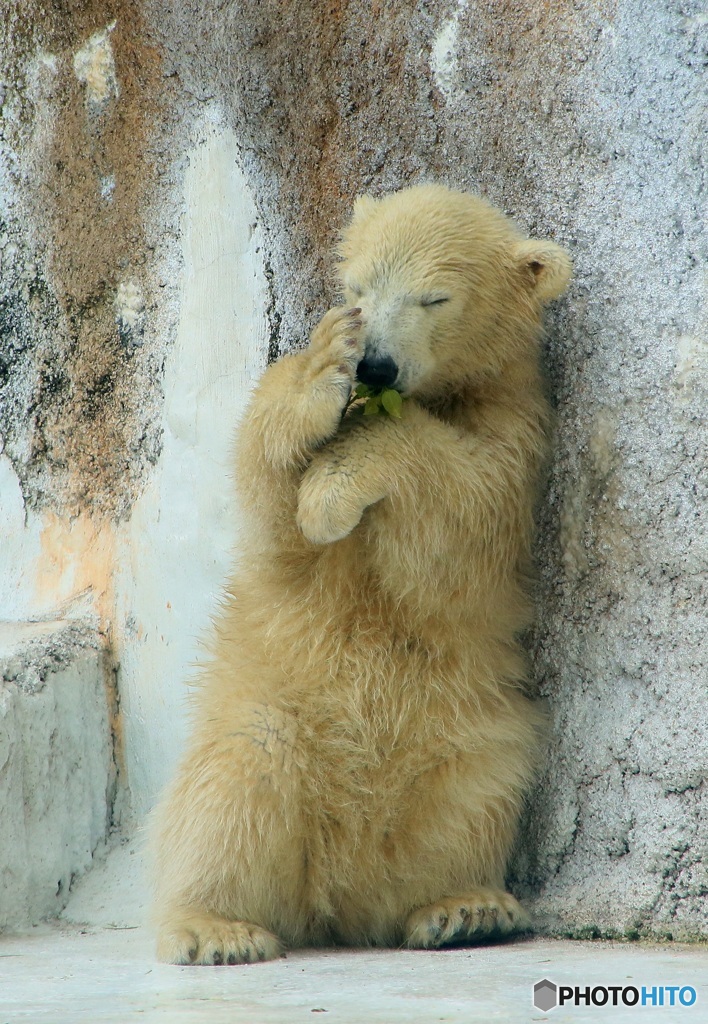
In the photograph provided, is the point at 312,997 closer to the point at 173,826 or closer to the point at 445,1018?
the point at 445,1018

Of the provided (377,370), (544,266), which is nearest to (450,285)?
(544,266)

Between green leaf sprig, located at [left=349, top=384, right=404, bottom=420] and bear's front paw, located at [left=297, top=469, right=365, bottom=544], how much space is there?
202mm

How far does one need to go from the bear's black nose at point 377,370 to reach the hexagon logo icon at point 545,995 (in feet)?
4.37

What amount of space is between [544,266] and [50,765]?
209cm

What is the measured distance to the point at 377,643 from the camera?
2.90 metres

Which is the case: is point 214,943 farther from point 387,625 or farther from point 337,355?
point 337,355

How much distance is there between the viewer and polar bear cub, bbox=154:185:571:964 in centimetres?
269

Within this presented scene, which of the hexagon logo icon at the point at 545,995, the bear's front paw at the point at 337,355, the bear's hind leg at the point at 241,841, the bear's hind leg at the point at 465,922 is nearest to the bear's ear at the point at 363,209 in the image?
the bear's front paw at the point at 337,355

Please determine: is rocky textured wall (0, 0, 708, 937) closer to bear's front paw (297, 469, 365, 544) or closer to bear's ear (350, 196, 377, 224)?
bear's ear (350, 196, 377, 224)

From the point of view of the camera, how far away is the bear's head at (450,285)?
2773 millimetres

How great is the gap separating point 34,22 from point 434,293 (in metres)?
2.18

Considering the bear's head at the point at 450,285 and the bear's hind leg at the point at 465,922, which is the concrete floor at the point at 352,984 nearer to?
the bear's hind leg at the point at 465,922

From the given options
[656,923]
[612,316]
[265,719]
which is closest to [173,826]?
[265,719]

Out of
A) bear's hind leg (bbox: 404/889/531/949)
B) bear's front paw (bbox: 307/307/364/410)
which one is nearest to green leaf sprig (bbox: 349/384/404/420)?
bear's front paw (bbox: 307/307/364/410)
